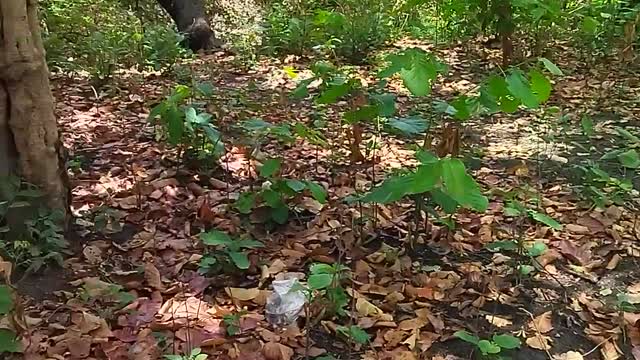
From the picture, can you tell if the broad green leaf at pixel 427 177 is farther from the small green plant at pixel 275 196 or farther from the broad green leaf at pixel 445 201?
the small green plant at pixel 275 196

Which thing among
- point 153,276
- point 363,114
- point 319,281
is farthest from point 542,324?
point 153,276

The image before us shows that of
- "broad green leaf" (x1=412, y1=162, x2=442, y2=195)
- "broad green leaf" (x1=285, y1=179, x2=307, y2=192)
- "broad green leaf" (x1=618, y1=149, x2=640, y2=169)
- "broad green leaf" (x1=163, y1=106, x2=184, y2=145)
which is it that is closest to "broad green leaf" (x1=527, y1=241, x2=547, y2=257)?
"broad green leaf" (x1=618, y1=149, x2=640, y2=169)

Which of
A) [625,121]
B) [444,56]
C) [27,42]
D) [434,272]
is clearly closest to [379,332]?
[434,272]

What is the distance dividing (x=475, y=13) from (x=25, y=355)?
4648 mm

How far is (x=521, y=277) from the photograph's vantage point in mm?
2643

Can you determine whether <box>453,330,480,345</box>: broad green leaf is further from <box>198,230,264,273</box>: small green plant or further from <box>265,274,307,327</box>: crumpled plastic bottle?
<box>198,230,264,273</box>: small green plant

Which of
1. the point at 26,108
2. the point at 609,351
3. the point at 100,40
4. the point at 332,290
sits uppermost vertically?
the point at 26,108

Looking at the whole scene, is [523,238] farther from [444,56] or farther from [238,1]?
[238,1]

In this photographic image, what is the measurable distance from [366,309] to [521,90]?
0.85m

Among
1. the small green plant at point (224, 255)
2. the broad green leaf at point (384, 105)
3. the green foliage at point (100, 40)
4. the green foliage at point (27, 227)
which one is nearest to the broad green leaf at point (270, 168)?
the small green plant at point (224, 255)

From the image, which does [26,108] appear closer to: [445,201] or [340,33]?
[445,201]

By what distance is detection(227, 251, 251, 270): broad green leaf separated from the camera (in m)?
2.54

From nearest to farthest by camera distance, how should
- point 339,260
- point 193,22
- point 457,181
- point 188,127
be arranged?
1. point 457,181
2. point 339,260
3. point 188,127
4. point 193,22

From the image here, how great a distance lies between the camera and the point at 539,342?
2344mm
